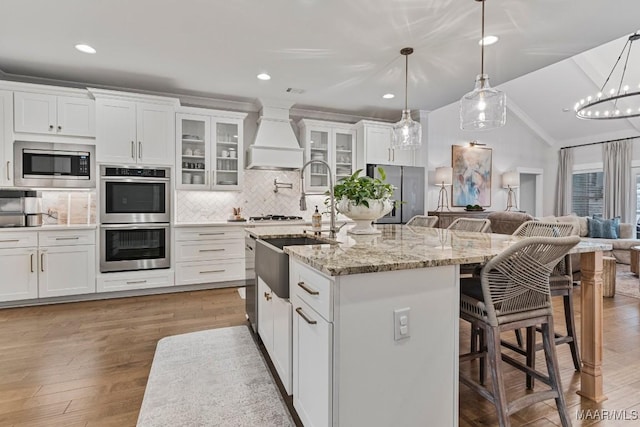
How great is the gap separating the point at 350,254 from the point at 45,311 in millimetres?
3784

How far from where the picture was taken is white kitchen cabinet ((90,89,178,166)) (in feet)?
12.7

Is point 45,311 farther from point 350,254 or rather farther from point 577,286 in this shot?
point 577,286

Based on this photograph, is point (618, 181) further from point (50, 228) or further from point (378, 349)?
point (50, 228)

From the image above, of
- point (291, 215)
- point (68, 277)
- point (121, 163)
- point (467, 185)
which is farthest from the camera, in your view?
point (467, 185)

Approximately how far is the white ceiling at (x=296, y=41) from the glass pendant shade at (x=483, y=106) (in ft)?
2.33

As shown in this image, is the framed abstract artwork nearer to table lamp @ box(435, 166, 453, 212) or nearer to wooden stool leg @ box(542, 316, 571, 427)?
table lamp @ box(435, 166, 453, 212)

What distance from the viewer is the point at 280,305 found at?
1886mm

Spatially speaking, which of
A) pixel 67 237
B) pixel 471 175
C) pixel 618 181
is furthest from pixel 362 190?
pixel 618 181

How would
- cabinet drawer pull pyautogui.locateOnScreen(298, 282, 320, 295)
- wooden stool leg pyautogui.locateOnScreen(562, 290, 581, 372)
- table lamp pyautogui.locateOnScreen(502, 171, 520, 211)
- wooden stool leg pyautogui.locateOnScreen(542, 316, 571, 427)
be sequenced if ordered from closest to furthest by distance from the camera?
cabinet drawer pull pyautogui.locateOnScreen(298, 282, 320, 295), wooden stool leg pyautogui.locateOnScreen(542, 316, 571, 427), wooden stool leg pyautogui.locateOnScreen(562, 290, 581, 372), table lamp pyautogui.locateOnScreen(502, 171, 520, 211)

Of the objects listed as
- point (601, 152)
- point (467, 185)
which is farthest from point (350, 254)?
point (601, 152)

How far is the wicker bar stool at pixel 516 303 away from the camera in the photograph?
1.46 meters

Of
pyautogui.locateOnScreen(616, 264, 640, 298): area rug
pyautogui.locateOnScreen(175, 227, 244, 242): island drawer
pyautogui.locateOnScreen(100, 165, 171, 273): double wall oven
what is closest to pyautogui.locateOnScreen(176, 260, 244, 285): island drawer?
pyautogui.locateOnScreen(100, 165, 171, 273): double wall oven

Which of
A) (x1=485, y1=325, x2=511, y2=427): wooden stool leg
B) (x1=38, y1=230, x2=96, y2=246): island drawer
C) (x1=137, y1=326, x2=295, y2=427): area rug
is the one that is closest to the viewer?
(x1=485, y1=325, x2=511, y2=427): wooden stool leg

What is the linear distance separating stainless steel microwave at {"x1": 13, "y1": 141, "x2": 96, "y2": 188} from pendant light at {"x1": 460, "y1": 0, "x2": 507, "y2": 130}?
424 centimetres
